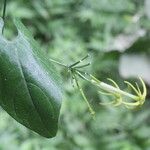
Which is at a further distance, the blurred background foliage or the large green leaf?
the blurred background foliage

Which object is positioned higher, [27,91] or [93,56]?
[27,91]

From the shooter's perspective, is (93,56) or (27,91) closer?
(27,91)

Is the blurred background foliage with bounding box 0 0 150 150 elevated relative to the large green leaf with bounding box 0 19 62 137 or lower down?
lower down

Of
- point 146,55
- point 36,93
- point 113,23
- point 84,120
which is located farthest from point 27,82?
point 113,23

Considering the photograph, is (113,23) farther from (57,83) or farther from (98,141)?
(57,83)
